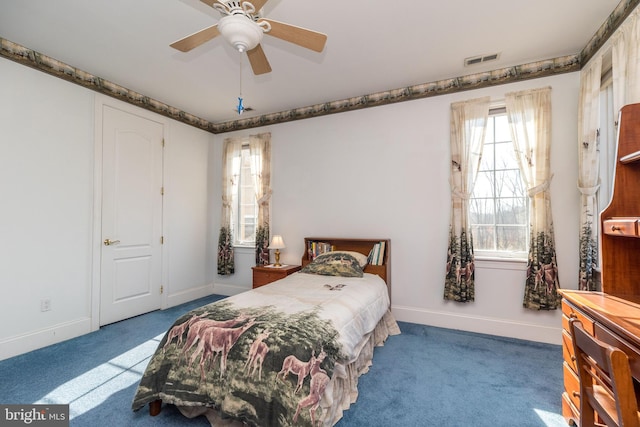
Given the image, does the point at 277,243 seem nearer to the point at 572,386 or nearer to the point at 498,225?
the point at 498,225

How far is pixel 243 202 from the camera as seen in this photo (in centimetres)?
471

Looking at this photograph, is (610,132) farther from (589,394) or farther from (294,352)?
(294,352)

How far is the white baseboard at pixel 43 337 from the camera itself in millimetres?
2562

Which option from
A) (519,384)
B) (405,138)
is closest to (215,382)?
(519,384)

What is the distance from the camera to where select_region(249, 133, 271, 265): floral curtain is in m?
4.29

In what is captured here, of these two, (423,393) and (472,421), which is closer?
(472,421)

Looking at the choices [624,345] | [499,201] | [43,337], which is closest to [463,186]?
[499,201]

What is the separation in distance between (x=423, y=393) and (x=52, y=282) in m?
3.58

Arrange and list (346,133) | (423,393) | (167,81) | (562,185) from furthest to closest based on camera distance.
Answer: (346,133), (167,81), (562,185), (423,393)

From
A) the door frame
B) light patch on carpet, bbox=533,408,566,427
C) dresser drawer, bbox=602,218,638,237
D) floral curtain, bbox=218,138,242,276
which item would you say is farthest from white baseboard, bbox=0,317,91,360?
dresser drawer, bbox=602,218,638,237

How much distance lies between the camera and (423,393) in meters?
2.03

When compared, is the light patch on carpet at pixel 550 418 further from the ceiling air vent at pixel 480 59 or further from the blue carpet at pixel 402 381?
the ceiling air vent at pixel 480 59

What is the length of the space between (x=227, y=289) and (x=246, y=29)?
13.1 feet

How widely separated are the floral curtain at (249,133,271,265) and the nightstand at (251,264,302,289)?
1.30 ft
